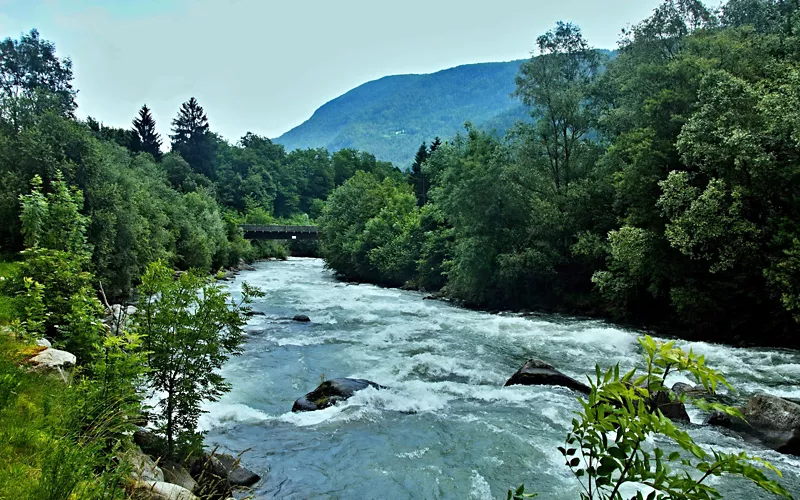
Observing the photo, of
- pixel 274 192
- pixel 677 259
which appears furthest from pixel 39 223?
pixel 274 192

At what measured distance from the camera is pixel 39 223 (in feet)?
37.9

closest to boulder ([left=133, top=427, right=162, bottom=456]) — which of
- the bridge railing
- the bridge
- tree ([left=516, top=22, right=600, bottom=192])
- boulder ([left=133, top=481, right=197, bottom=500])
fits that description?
boulder ([left=133, top=481, right=197, bottom=500])

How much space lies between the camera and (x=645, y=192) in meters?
20.5

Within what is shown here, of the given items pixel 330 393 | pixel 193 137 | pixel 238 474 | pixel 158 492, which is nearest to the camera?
pixel 158 492

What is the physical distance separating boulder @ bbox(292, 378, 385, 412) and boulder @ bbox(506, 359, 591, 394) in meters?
3.79

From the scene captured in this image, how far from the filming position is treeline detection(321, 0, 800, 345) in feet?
53.7

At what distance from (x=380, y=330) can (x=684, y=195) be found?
42.6 feet

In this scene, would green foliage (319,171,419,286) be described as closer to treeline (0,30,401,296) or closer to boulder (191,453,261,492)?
treeline (0,30,401,296)

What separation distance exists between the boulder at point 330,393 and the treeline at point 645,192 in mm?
12725

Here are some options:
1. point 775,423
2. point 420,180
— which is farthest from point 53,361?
point 420,180

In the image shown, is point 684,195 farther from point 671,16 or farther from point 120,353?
point 671,16

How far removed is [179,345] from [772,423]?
1074 cm

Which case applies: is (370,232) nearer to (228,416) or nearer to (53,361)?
(228,416)

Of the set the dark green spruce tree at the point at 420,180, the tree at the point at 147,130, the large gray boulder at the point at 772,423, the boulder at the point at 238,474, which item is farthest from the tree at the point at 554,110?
the tree at the point at 147,130
